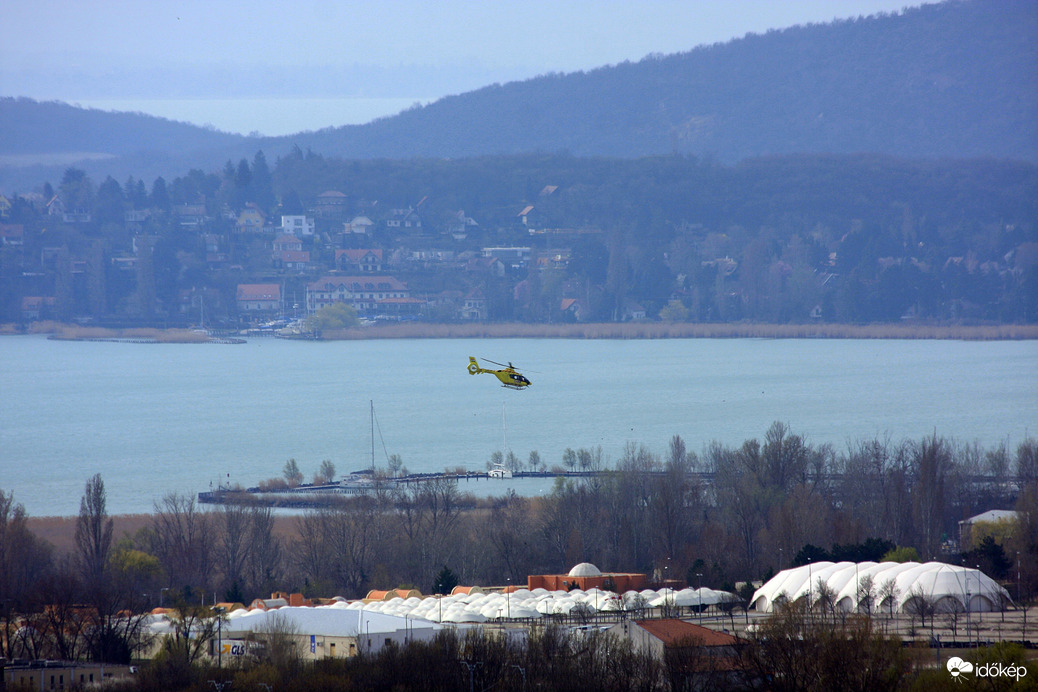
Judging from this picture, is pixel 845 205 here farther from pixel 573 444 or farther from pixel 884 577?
pixel 884 577

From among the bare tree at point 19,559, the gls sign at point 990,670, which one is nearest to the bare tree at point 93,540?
the bare tree at point 19,559

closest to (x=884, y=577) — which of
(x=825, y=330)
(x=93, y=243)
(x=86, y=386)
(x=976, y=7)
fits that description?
(x=86, y=386)

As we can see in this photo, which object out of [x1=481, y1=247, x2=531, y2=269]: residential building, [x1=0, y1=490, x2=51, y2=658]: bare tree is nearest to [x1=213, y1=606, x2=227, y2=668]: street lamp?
[x1=0, y1=490, x2=51, y2=658]: bare tree

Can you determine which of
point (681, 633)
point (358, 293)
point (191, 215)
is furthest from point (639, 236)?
point (681, 633)

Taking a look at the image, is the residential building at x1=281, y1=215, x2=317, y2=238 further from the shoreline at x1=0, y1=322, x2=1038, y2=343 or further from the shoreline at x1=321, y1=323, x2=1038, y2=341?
the shoreline at x1=321, y1=323, x2=1038, y2=341

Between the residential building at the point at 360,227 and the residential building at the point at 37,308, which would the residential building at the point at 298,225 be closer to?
the residential building at the point at 360,227

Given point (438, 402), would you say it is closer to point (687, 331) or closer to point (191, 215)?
point (687, 331)

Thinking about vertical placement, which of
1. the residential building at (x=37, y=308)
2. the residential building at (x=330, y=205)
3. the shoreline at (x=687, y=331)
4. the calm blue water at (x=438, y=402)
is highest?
the residential building at (x=330, y=205)
